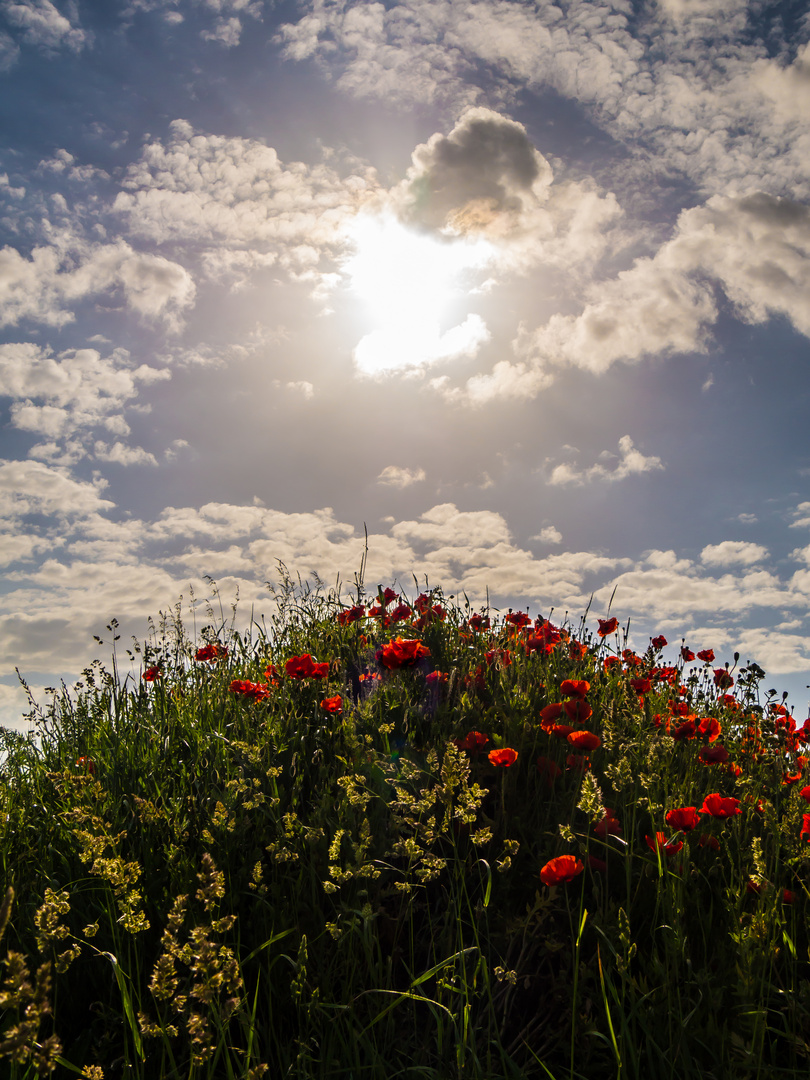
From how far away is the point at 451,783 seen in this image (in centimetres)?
179

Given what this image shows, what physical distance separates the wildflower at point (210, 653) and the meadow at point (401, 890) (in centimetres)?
50

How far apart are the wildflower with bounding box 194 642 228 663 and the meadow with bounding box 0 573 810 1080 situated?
50 cm

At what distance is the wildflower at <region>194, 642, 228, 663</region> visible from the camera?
5133 mm

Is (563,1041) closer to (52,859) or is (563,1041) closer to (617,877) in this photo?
(617,877)

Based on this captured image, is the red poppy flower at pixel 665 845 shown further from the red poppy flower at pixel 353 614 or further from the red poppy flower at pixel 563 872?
the red poppy flower at pixel 353 614

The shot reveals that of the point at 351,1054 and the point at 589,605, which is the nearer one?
the point at 351,1054

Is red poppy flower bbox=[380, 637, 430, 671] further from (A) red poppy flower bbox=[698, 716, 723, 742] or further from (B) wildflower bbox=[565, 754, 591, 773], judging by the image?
(A) red poppy flower bbox=[698, 716, 723, 742]

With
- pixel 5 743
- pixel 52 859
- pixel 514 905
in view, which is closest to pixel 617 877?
pixel 514 905

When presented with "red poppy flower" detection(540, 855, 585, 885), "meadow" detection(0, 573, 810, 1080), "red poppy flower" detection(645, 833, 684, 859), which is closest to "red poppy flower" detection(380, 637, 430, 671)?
"meadow" detection(0, 573, 810, 1080)

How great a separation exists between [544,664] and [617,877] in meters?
2.17

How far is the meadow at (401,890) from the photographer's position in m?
1.86

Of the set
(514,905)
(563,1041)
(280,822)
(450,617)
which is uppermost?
(450,617)

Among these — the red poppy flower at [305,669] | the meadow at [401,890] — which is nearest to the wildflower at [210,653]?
the meadow at [401,890]

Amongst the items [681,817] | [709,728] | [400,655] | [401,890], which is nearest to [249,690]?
[400,655]
